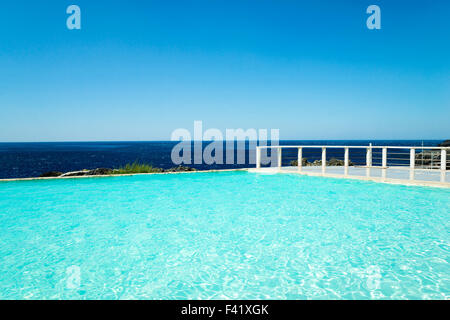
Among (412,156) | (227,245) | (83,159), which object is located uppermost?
(412,156)

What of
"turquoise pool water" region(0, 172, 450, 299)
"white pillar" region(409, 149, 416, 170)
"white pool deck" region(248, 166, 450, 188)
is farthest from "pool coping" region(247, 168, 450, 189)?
"white pillar" region(409, 149, 416, 170)

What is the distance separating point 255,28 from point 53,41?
10141mm

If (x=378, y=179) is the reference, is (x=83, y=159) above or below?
below

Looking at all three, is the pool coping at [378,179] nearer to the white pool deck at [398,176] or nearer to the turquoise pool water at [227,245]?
the white pool deck at [398,176]

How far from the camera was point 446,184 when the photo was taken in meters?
6.35

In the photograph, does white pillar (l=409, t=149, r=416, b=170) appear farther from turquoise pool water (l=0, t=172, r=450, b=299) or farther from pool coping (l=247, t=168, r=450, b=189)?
turquoise pool water (l=0, t=172, r=450, b=299)

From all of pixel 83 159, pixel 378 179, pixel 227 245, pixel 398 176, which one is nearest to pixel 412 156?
pixel 398 176

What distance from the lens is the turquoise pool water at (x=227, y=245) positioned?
2.36 metres

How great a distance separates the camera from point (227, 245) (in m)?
3.34

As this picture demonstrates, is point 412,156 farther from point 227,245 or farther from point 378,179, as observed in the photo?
point 227,245

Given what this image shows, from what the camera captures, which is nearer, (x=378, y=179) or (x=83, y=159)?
(x=378, y=179)

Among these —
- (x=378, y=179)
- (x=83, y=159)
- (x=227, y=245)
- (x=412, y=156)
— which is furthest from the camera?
(x=83, y=159)
